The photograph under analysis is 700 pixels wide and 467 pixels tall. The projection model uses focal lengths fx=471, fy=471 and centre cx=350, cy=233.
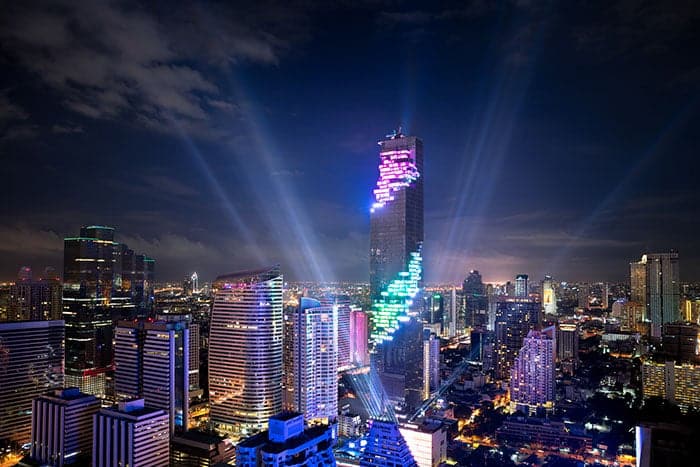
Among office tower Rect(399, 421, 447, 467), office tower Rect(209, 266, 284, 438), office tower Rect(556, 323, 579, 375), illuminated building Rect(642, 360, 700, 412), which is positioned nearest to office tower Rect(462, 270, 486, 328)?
office tower Rect(556, 323, 579, 375)

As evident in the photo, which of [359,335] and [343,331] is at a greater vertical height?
[343,331]

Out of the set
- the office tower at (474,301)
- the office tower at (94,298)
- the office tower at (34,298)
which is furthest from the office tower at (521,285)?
the office tower at (34,298)

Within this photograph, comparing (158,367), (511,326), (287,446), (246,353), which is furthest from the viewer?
(511,326)

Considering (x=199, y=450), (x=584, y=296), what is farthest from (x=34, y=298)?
(x=584, y=296)

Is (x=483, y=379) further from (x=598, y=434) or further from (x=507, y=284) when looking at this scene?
(x=507, y=284)

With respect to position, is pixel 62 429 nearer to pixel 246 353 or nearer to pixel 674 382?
pixel 246 353

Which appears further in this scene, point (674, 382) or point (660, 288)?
point (660, 288)

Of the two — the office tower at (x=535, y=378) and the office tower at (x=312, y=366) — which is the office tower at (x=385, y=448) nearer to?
the office tower at (x=312, y=366)
